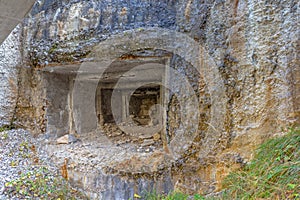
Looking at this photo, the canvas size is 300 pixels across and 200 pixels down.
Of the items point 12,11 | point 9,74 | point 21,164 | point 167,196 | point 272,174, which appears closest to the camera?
point 12,11

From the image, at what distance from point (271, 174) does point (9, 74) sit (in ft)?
9.71

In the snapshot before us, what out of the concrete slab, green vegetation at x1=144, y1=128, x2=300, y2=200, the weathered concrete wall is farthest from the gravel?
green vegetation at x1=144, y1=128, x2=300, y2=200

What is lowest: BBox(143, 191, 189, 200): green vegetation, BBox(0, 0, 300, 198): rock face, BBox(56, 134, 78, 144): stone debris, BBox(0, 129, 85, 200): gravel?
BBox(143, 191, 189, 200): green vegetation

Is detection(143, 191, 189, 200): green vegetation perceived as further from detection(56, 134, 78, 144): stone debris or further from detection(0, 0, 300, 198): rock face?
detection(56, 134, 78, 144): stone debris

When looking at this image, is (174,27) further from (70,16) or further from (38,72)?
(38,72)

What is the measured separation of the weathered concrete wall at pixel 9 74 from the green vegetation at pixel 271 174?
2.61 metres

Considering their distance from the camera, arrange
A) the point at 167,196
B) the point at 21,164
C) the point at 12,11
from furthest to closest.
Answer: the point at 21,164 → the point at 167,196 → the point at 12,11

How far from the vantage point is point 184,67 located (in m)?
1.73

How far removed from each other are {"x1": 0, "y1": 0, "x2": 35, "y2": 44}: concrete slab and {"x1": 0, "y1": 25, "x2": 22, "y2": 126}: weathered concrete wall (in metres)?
1.84

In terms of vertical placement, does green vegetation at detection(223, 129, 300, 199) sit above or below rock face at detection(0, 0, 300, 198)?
below

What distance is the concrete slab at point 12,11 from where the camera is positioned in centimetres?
73

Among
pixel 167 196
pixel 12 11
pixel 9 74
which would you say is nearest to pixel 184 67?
pixel 167 196

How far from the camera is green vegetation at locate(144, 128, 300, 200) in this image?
3.43 feet

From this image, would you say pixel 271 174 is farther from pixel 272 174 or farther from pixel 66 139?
pixel 66 139
